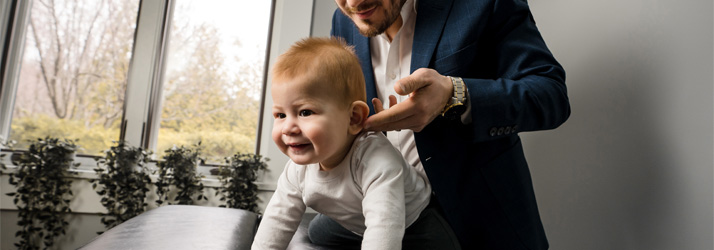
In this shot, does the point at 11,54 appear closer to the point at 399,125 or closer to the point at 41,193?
the point at 41,193

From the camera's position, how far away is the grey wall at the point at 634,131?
2.83ft

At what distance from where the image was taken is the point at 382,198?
80cm

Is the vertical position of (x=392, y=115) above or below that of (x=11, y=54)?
below

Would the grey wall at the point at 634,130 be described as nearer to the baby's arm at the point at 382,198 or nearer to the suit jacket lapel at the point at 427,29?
the suit jacket lapel at the point at 427,29

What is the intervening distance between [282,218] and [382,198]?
0.27m

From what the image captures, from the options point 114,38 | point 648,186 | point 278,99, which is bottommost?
point 648,186

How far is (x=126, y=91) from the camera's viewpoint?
9.48 ft

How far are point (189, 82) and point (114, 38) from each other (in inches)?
Result: 22.3

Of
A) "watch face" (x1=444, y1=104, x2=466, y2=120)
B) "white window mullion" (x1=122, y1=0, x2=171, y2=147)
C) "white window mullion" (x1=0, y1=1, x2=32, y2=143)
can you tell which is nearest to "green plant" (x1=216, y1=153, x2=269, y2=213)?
"white window mullion" (x1=122, y1=0, x2=171, y2=147)

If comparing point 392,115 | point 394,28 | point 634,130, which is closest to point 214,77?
point 394,28

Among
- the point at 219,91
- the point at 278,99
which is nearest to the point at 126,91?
the point at 219,91

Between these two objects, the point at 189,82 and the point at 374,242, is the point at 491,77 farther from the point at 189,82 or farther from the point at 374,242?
the point at 189,82

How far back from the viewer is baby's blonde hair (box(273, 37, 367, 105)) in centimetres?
86

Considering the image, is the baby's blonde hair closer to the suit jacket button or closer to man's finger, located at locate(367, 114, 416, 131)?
man's finger, located at locate(367, 114, 416, 131)
